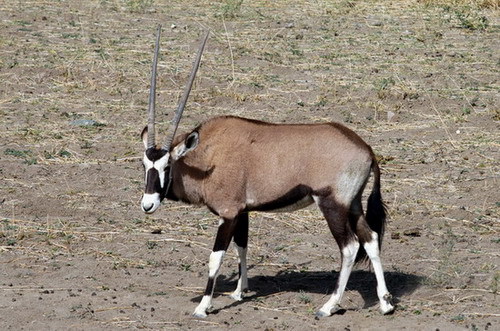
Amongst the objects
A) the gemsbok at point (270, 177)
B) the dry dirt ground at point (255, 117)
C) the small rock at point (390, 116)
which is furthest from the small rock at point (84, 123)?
the gemsbok at point (270, 177)

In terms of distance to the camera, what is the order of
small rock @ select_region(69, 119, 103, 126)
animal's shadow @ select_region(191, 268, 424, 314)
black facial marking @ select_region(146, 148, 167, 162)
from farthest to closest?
small rock @ select_region(69, 119, 103, 126) → animal's shadow @ select_region(191, 268, 424, 314) → black facial marking @ select_region(146, 148, 167, 162)

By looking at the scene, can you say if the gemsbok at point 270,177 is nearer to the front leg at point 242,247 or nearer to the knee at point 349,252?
the knee at point 349,252

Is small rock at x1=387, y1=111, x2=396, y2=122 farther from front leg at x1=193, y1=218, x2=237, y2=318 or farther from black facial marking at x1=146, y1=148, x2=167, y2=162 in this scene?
black facial marking at x1=146, y1=148, x2=167, y2=162

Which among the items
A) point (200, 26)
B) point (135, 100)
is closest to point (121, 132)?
point (135, 100)

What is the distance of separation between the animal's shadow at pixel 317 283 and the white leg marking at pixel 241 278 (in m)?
0.07

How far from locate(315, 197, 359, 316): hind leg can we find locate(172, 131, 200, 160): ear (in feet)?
3.51

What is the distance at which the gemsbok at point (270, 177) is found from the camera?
8141mm

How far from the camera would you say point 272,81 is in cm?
1486

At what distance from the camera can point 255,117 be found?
1361 centimetres

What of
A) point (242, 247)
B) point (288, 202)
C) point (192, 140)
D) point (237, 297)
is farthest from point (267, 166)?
point (237, 297)

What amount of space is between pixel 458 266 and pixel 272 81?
247 inches

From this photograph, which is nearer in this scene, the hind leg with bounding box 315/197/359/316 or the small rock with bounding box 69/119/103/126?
the hind leg with bounding box 315/197/359/316

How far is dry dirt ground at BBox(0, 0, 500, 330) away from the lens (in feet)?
27.9

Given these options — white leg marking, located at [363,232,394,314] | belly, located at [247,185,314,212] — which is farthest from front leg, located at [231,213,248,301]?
white leg marking, located at [363,232,394,314]
